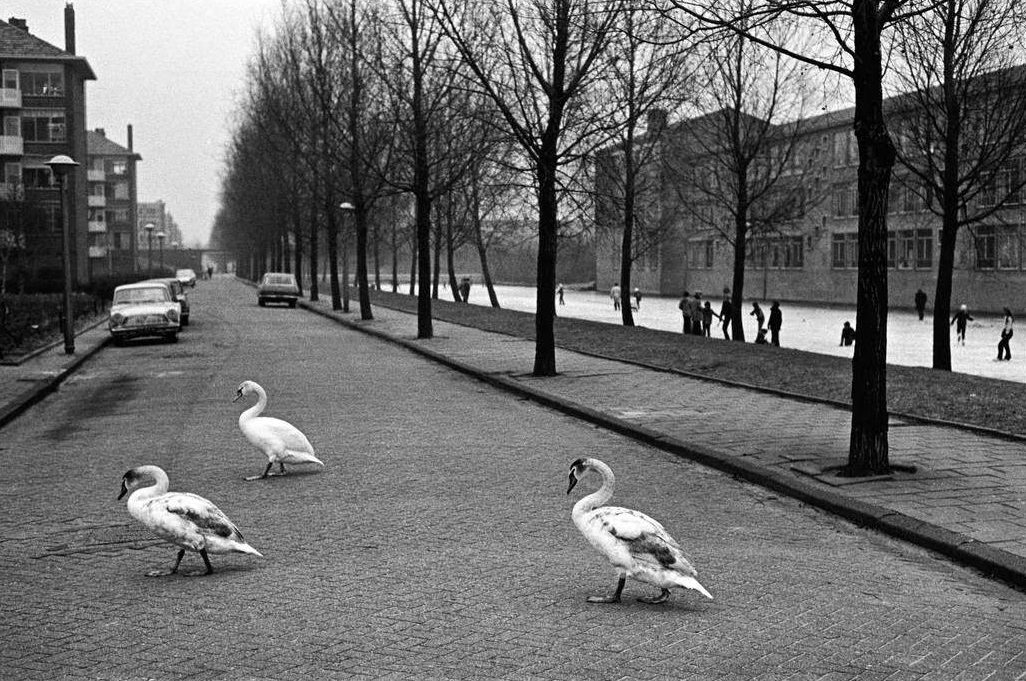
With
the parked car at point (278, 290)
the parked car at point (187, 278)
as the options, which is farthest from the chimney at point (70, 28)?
the parked car at point (278, 290)

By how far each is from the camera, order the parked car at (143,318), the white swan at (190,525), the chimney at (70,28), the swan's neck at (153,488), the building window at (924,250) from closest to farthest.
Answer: the white swan at (190,525), the swan's neck at (153,488), the parked car at (143,318), the building window at (924,250), the chimney at (70,28)

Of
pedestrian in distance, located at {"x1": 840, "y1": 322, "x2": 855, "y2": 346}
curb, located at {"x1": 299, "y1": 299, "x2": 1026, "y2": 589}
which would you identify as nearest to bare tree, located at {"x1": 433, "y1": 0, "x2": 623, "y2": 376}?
curb, located at {"x1": 299, "y1": 299, "x2": 1026, "y2": 589}

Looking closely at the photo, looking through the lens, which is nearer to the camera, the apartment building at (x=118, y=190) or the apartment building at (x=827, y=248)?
the apartment building at (x=827, y=248)

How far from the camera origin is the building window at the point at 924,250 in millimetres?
64375

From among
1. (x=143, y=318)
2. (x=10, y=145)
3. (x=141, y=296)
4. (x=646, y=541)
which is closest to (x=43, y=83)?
(x=10, y=145)

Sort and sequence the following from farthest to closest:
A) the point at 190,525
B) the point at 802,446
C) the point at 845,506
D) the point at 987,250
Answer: the point at 987,250, the point at 802,446, the point at 845,506, the point at 190,525

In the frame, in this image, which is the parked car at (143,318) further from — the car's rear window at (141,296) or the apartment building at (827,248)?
the apartment building at (827,248)

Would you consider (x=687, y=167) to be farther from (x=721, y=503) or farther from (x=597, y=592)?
(x=597, y=592)

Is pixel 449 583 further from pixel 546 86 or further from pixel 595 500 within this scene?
pixel 546 86

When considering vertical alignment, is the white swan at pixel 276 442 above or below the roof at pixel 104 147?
below

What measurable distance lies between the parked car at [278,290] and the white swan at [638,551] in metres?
45.7

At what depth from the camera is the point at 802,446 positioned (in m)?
10.9

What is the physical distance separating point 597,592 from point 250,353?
19.6 metres

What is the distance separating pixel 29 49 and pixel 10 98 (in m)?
4.03
